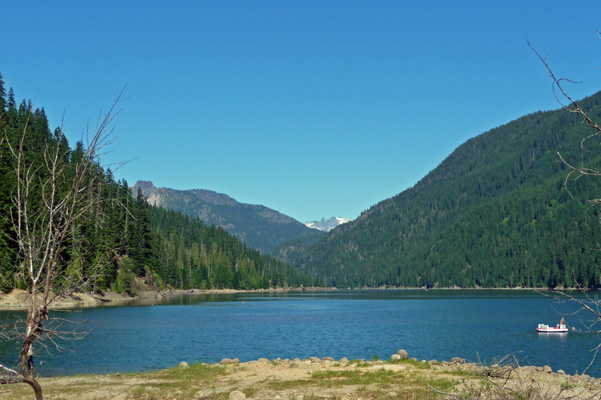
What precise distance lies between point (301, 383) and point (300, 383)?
6 centimetres

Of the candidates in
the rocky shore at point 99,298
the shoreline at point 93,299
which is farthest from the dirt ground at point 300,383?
the rocky shore at point 99,298

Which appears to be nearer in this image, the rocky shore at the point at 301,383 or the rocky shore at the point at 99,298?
the rocky shore at the point at 301,383

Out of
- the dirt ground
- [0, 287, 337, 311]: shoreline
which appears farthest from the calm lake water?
the dirt ground

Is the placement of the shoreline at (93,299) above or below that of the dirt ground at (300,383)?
above

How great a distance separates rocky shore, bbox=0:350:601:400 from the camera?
24.8 meters

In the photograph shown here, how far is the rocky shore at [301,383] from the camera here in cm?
2477

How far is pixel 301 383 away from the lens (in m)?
27.9

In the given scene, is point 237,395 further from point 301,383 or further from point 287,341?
point 287,341

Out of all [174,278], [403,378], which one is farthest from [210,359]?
[174,278]

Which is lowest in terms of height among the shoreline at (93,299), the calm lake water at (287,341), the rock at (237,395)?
the calm lake water at (287,341)

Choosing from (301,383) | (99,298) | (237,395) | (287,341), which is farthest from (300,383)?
(99,298)

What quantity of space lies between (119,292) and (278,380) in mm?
110558

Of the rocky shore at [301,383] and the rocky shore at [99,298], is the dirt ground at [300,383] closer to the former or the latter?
the rocky shore at [301,383]

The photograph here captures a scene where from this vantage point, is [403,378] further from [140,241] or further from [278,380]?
[140,241]
